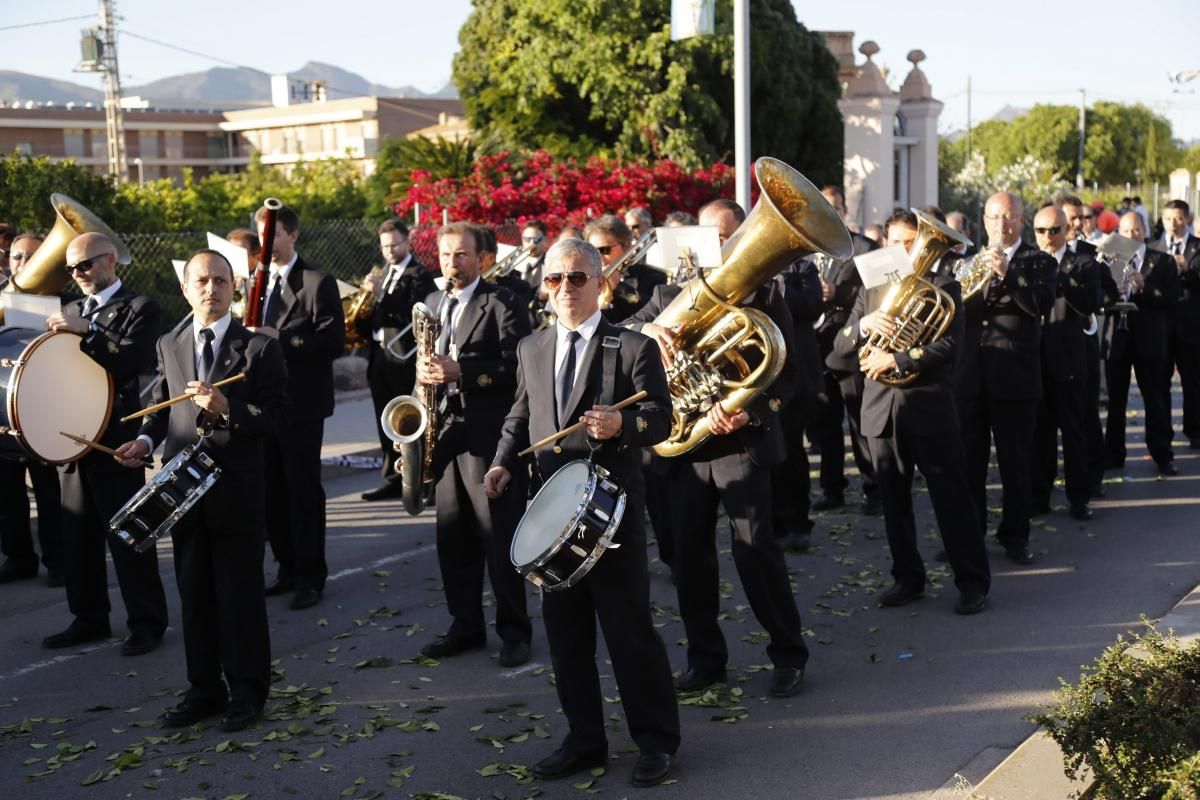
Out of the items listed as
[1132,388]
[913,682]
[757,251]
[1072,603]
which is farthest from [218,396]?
[1132,388]

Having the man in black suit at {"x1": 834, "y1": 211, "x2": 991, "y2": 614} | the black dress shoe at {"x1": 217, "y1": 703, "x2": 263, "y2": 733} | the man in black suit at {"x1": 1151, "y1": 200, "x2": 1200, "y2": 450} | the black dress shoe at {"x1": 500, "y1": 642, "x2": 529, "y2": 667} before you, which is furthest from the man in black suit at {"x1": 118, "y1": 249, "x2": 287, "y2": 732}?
the man in black suit at {"x1": 1151, "y1": 200, "x2": 1200, "y2": 450}

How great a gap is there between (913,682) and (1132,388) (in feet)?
38.0

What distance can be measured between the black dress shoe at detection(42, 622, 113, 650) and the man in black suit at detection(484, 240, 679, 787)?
3139 millimetres

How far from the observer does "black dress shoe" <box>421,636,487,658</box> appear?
263 inches

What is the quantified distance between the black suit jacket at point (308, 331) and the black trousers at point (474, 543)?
60.8 inches

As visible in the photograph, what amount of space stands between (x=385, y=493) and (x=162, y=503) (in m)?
5.23

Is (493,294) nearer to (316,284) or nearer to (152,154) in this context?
(316,284)

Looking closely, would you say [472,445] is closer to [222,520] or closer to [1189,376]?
[222,520]

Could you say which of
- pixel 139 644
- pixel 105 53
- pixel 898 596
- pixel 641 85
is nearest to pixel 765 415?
pixel 898 596

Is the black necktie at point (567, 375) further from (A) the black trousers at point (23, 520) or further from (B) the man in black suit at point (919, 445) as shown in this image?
(A) the black trousers at point (23, 520)

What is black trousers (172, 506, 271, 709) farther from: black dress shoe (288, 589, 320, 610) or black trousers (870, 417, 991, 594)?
black trousers (870, 417, 991, 594)

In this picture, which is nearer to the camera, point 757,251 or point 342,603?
point 757,251

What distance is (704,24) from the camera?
1415 cm

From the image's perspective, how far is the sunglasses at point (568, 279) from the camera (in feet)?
16.5
